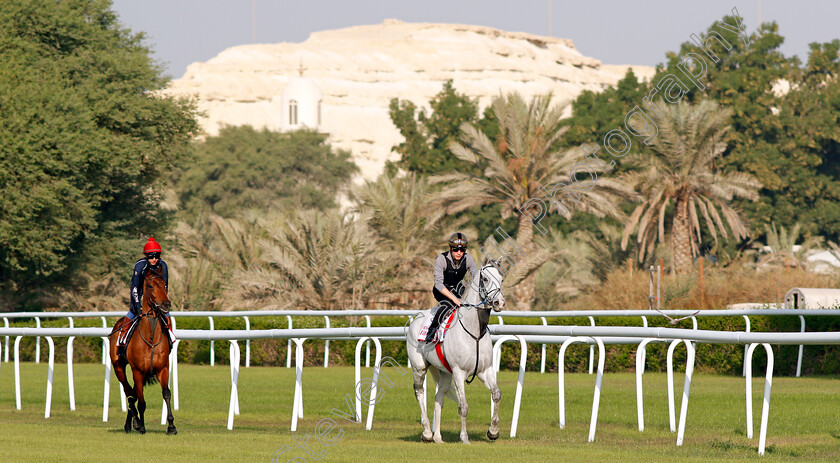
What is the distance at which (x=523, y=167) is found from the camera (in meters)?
34.5

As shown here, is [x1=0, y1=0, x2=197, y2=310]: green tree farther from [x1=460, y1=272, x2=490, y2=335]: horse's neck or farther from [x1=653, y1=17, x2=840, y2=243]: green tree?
[x1=653, y1=17, x2=840, y2=243]: green tree

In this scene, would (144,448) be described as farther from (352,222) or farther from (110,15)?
(110,15)

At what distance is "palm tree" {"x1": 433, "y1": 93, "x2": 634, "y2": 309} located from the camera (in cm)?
3431

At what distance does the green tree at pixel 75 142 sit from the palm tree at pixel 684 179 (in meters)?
15.5

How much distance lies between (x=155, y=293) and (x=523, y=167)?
2362 cm

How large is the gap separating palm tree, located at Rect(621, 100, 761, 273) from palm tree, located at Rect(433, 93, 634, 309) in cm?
300

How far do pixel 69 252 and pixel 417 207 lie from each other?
1049 cm

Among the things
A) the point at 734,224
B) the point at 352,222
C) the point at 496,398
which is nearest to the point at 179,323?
the point at 352,222

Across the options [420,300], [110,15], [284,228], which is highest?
[110,15]

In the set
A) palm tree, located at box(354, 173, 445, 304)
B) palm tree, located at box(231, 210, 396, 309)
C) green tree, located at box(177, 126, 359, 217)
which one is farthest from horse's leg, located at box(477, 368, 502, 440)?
green tree, located at box(177, 126, 359, 217)

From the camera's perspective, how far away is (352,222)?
3281cm

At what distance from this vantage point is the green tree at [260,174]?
74688mm

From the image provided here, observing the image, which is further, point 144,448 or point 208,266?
point 208,266

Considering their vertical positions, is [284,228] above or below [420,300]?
above
